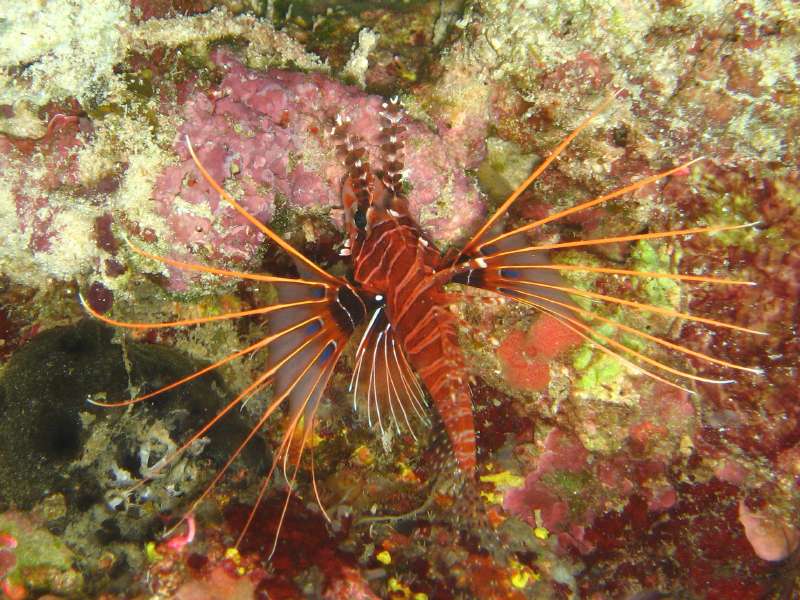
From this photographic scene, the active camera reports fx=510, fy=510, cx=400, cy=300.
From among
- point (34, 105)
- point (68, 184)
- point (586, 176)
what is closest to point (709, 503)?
point (586, 176)

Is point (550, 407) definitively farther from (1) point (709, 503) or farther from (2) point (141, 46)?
(2) point (141, 46)

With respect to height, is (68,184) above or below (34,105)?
below

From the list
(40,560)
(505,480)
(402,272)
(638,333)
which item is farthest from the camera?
(505,480)

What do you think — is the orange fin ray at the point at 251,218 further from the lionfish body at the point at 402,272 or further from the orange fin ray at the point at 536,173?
the orange fin ray at the point at 536,173

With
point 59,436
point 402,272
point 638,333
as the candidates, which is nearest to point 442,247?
point 402,272

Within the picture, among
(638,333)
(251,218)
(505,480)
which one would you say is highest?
(638,333)

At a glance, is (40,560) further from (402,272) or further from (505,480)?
(505,480)
